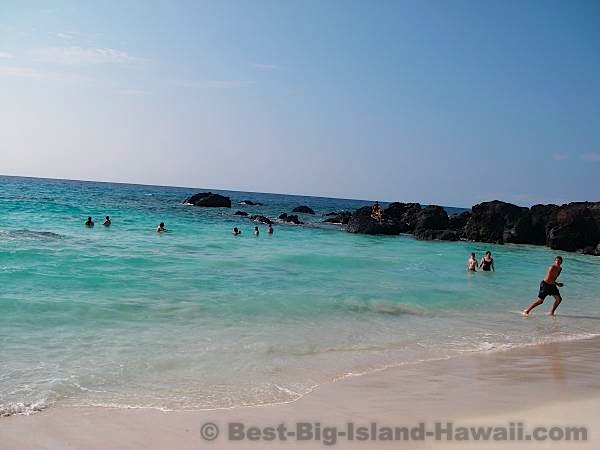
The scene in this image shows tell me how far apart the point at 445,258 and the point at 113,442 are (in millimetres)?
22701

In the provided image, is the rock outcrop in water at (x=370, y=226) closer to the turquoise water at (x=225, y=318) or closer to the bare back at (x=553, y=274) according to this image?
the turquoise water at (x=225, y=318)

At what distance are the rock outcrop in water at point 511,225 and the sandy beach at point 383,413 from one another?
98.8ft

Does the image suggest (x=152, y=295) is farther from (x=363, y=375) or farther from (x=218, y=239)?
(x=218, y=239)

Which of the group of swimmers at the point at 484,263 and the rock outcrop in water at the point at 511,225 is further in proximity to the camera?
the rock outcrop in water at the point at 511,225

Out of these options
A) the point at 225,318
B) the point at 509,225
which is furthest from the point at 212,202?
the point at 225,318

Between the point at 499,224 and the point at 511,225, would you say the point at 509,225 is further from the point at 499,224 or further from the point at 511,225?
the point at 499,224

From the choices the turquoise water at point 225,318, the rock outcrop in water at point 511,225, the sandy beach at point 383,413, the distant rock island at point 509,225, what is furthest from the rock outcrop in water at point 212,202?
the sandy beach at point 383,413

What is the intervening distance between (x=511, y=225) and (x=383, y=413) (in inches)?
1373

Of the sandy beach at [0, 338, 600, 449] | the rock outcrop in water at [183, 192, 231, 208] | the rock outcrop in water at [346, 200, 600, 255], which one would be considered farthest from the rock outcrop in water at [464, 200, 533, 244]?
the sandy beach at [0, 338, 600, 449]

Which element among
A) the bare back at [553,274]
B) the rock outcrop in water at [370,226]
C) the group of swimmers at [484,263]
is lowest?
the group of swimmers at [484,263]

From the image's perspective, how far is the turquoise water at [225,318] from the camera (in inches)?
250

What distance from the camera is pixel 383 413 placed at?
17.7ft

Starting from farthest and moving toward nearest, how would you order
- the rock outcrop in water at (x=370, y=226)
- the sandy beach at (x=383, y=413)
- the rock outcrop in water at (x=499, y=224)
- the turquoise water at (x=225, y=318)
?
the rock outcrop in water at (x=370, y=226) < the rock outcrop in water at (x=499, y=224) < the turquoise water at (x=225, y=318) < the sandy beach at (x=383, y=413)

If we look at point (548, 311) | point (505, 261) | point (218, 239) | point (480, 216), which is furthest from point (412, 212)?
point (548, 311)
